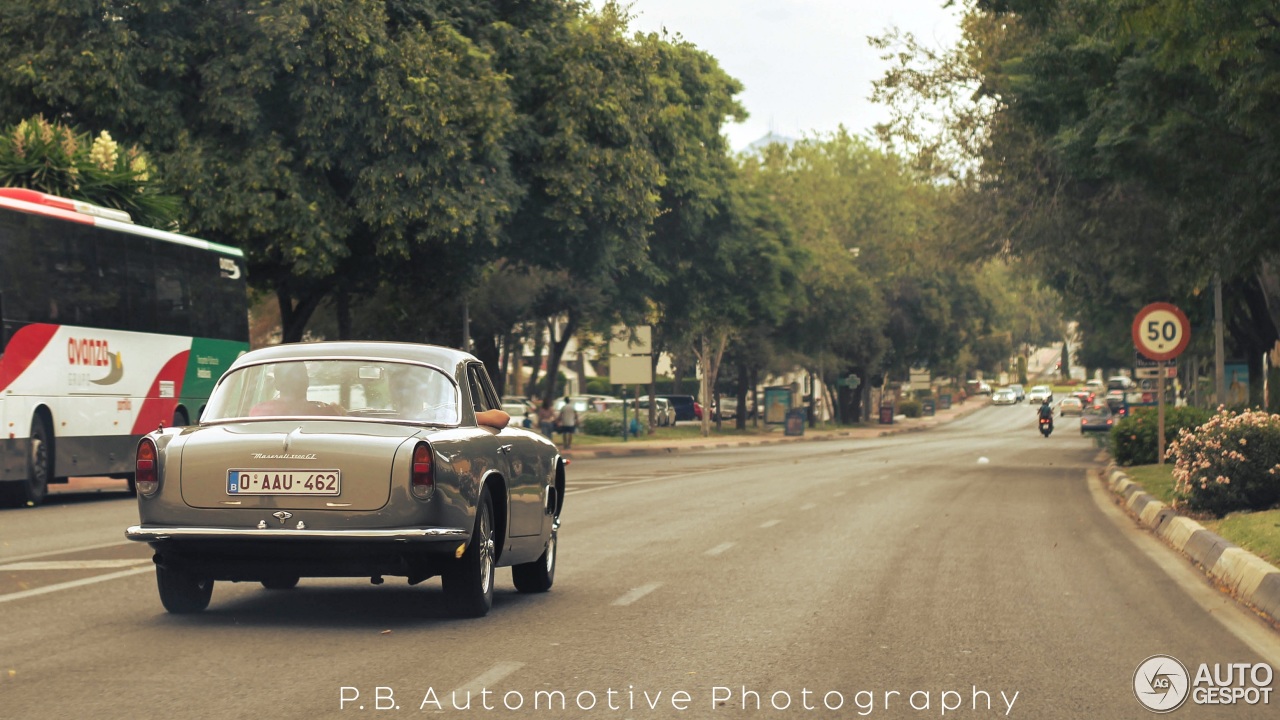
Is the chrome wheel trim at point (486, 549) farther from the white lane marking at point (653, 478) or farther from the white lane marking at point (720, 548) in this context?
the white lane marking at point (653, 478)

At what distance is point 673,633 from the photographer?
934cm

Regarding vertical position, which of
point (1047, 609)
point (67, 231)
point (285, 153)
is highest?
point (285, 153)

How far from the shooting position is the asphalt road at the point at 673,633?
7219 mm

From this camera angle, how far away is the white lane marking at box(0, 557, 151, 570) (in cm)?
1286

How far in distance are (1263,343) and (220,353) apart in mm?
24241

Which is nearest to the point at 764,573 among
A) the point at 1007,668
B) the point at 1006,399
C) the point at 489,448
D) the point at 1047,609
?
the point at 1047,609

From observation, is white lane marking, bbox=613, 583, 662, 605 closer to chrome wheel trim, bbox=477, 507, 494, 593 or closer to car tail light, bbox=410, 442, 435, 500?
chrome wheel trim, bbox=477, 507, 494, 593

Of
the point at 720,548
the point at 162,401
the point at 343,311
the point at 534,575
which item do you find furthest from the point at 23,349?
the point at 343,311

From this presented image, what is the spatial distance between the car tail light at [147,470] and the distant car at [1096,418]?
63.7 m

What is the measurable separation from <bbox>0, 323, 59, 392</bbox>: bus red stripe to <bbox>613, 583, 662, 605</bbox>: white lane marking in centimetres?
1121

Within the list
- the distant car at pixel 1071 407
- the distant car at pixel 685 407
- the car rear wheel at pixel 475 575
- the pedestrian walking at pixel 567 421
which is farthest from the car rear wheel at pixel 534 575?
the distant car at pixel 1071 407

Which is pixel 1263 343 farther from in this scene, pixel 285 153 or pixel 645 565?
pixel 645 565

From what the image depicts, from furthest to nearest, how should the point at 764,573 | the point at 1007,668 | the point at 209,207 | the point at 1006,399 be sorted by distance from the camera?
1. the point at 1006,399
2. the point at 209,207
3. the point at 764,573
4. the point at 1007,668

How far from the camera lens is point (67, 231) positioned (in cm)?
2133
